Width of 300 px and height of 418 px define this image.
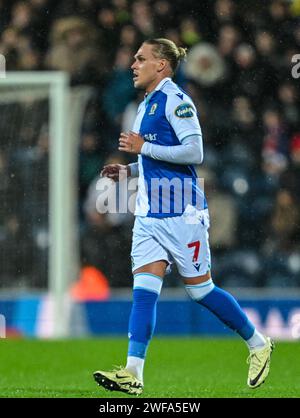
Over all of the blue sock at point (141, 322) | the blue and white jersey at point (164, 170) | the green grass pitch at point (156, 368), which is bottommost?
the green grass pitch at point (156, 368)

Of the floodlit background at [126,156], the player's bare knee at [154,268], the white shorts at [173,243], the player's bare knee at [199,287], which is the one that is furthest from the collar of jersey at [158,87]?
the floodlit background at [126,156]

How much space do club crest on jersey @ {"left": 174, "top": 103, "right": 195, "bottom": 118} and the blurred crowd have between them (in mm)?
5665

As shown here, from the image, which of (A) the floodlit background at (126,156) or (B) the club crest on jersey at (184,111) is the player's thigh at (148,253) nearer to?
(B) the club crest on jersey at (184,111)

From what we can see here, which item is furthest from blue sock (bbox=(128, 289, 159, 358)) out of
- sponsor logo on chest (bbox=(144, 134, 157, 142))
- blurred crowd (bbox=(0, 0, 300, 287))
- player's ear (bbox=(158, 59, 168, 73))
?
blurred crowd (bbox=(0, 0, 300, 287))

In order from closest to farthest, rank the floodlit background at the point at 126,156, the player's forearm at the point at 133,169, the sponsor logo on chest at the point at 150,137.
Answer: the sponsor logo on chest at the point at 150,137 < the player's forearm at the point at 133,169 < the floodlit background at the point at 126,156

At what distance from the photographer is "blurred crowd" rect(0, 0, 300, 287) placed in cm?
1254

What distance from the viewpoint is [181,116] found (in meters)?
6.57

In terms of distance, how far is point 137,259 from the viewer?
6625mm

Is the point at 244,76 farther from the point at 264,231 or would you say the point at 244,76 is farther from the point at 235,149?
the point at 264,231

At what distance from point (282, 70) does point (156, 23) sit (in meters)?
1.40

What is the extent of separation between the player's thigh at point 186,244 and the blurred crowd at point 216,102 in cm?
569

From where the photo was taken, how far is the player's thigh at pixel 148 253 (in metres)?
6.59

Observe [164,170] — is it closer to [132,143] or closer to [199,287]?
[132,143]
